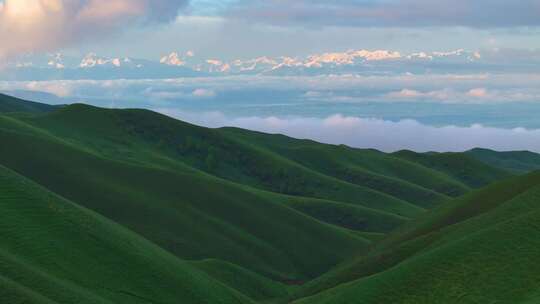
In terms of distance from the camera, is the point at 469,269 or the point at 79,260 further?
the point at 79,260

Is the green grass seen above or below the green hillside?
below

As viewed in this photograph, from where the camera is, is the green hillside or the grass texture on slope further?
the grass texture on slope

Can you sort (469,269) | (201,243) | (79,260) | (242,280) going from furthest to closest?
1. (201,243)
2. (242,280)
3. (79,260)
4. (469,269)

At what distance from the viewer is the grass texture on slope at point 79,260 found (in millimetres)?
91000

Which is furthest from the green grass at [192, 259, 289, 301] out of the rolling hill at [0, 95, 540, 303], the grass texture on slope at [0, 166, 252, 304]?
the grass texture on slope at [0, 166, 252, 304]

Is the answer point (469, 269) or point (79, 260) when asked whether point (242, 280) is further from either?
point (469, 269)

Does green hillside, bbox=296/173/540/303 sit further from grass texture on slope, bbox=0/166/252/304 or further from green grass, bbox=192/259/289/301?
green grass, bbox=192/259/289/301

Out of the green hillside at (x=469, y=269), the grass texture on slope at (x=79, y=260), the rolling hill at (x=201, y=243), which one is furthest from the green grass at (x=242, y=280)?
the green hillside at (x=469, y=269)

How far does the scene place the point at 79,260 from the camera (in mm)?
104375

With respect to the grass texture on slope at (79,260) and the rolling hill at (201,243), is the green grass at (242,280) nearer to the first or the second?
the rolling hill at (201,243)

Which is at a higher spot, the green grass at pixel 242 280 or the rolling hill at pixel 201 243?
the rolling hill at pixel 201 243

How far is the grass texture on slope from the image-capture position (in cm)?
9100

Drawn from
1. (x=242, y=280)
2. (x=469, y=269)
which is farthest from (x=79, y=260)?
(x=469, y=269)

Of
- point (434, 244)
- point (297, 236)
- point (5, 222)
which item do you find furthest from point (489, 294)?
point (297, 236)
